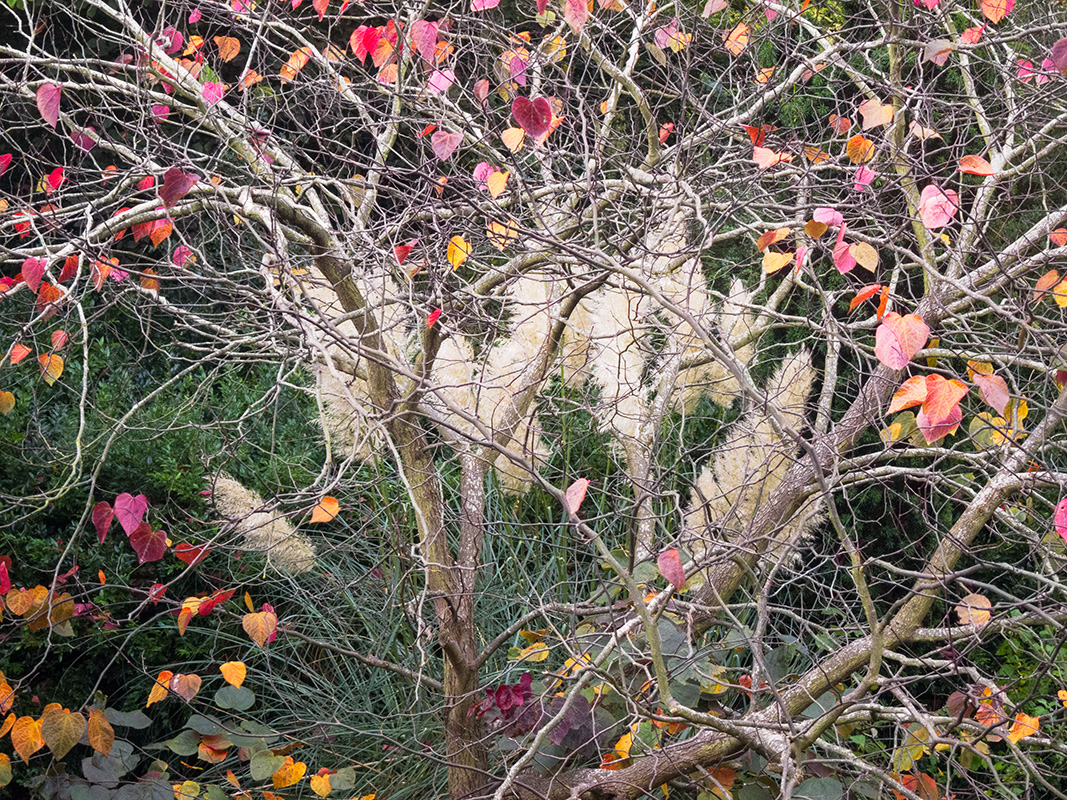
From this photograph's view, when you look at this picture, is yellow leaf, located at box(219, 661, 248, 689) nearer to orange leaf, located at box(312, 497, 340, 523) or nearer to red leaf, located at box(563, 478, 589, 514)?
orange leaf, located at box(312, 497, 340, 523)

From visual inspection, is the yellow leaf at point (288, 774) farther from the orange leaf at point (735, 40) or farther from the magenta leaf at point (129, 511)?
the orange leaf at point (735, 40)

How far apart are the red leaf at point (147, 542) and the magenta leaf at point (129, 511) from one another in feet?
0.05

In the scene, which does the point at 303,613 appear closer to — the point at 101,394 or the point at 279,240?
the point at 101,394

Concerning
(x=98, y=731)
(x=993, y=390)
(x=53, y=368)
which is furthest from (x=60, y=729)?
(x=993, y=390)

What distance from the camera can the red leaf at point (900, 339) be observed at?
1.39 m

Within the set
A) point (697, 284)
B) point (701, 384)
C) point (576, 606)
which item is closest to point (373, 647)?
point (576, 606)

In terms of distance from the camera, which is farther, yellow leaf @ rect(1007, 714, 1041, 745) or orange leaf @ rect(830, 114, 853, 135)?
orange leaf @ rect(830, 114, 853, 135)

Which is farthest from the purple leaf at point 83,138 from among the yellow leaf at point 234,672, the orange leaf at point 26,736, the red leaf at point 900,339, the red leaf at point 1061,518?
the red leaf at point 1061,518

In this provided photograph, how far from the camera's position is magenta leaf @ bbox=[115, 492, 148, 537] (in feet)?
6.28

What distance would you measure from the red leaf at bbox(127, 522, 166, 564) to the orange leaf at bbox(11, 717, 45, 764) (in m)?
0.67

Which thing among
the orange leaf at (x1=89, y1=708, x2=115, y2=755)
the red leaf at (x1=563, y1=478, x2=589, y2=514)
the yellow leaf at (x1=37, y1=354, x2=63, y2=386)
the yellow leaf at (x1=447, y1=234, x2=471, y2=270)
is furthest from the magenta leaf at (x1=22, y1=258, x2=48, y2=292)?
the red leaf at (x1=563, y1=478, x2=589, y2=514)

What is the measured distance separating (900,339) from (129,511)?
1603 mm

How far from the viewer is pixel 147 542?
6.29 feet

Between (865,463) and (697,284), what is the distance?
771 mm
